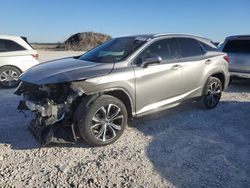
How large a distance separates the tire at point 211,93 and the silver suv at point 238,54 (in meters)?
2.65

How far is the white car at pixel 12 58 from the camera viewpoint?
31.9ft

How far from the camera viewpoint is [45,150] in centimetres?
481

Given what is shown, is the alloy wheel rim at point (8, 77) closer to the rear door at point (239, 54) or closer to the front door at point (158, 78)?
the front door at point (158, 78)

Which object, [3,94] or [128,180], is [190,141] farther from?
[3,94]

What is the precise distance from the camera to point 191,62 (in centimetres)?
636

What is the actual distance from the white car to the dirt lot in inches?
143

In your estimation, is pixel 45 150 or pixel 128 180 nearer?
pixel 128 180

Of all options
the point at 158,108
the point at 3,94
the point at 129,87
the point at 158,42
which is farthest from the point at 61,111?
the point at 3,94

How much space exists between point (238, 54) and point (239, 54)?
0.11 ft

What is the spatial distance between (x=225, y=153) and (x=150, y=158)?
118 cm

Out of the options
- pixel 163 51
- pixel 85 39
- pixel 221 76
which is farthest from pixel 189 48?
pixel 85 39

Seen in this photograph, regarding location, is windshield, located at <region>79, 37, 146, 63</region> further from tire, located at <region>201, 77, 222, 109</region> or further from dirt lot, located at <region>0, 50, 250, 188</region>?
tire, located at <region>201, 77, 222, 109</region>

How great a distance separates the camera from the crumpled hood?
15.5ft

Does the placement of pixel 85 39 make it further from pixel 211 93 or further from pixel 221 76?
pixel 211 93
